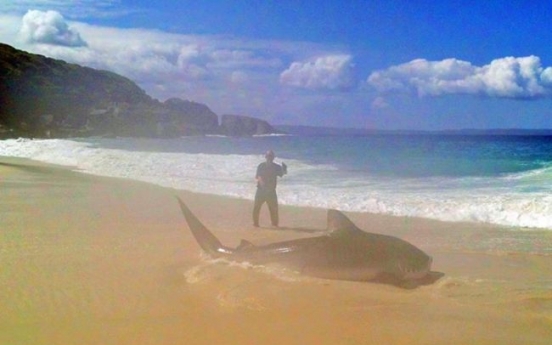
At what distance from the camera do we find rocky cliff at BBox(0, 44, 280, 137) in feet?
281

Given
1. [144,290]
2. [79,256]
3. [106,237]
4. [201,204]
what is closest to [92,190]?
[201,204]

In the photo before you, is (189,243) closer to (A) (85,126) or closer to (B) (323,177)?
(B) (323,177)

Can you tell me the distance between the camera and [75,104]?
9706 centimetres

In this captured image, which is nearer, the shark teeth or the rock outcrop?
the shark teeth

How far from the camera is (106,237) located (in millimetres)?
10266

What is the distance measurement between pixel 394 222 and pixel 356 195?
4.52 metres

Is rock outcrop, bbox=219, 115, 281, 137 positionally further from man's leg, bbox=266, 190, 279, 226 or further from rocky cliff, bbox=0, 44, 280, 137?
man's leg, bbox=266, 190, 279, 226

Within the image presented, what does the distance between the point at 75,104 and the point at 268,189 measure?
9143cm

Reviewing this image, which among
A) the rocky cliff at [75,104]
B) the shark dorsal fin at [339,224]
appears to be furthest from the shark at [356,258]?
the rocky cliff at [75,104]

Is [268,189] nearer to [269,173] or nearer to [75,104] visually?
[269,173]

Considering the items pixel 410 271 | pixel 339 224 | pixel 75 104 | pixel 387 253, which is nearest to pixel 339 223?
pixel 339 224

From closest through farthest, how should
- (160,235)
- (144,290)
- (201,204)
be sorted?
1. (144,290)
2. (160,235)
3. (201,204)

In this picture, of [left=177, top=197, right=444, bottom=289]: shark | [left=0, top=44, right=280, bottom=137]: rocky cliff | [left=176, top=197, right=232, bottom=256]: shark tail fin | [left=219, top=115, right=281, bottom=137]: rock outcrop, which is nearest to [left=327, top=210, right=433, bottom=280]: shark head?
[left=177, top=197, right=444, bottom=289]: shark

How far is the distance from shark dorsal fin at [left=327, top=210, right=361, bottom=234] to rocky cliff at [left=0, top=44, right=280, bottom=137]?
72.7 m
